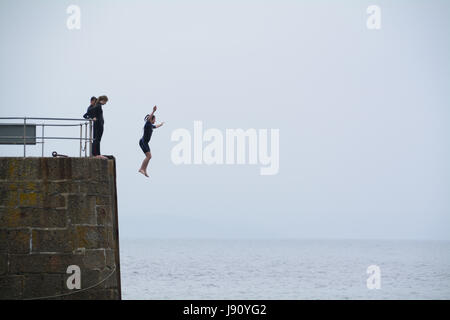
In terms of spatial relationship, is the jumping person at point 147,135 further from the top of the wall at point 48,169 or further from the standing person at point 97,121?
the top of the wall at point 48,169

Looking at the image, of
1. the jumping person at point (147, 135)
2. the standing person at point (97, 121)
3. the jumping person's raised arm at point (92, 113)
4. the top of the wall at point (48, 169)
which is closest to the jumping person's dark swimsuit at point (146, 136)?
the jumping person at point (147, 135)

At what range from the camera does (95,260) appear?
18.0m

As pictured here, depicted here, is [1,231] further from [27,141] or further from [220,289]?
[220,289]

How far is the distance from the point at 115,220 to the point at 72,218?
6.00ft

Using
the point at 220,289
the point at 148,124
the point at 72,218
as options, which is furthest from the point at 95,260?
the point at 220,289

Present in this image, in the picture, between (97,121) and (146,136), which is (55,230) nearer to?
(97,121)

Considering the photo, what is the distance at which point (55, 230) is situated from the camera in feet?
58.7

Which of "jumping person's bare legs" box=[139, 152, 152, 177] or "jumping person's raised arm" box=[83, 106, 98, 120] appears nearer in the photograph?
"jumping person's raised arm" box=[83, 106, 98, 120]

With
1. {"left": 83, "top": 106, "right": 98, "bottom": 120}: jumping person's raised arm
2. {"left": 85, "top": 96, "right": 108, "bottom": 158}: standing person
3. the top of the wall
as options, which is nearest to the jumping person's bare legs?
{"left": 85, "top": 96, "right": 108, "bottom": 158}: standing person

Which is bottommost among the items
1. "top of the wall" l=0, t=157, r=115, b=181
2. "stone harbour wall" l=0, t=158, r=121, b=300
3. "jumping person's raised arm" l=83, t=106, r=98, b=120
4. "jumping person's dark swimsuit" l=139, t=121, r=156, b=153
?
"stone harbour wall" l=0, t=158, r=121, b=300

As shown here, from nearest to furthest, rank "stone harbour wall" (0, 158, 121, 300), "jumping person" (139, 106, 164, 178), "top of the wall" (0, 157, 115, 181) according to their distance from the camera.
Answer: "stone harbour wall" (0, 158, 121, 300), "top of the wall" (0, 157, 115, 181), "jumping person" (139, 106, 164, 178)

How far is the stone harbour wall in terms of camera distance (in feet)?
57.9

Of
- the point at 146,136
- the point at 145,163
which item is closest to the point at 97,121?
the point at 146,136

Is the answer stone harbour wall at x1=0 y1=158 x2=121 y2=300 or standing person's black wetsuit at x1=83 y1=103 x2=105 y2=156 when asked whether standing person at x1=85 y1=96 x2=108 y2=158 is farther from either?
stone harbour wall at x1=0 y1=158 x2=121 y2=300
